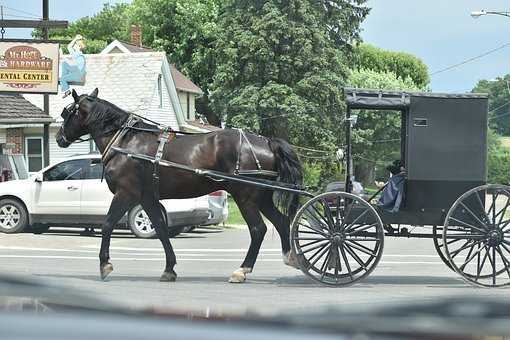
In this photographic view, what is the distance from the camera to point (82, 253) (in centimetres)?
1430

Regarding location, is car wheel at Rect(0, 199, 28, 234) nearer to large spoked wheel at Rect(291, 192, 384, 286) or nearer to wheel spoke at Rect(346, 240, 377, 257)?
large spoked wheel at Rect(291, 192, 384, 286)

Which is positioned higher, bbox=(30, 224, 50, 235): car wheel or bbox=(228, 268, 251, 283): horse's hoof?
bbox=(228, 268, 251, 283): horse's hoof

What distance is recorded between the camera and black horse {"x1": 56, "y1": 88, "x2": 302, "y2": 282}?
988 centimetres

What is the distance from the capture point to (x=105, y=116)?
10.4 meters

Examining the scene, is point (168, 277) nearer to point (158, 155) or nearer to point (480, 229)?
point (158, 155)

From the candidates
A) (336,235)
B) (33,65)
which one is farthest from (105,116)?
(33,65)

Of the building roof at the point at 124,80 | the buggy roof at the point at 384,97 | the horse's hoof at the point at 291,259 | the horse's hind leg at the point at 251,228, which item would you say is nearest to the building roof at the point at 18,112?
the building roof at the point at 124,80

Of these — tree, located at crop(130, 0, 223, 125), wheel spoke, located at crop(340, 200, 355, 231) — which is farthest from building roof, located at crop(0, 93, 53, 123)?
tree, located at crop(130, 0, 223, 125)

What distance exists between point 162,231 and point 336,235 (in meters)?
2.37

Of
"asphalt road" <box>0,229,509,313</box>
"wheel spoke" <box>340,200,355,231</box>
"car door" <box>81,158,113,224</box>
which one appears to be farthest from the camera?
"car door" <box>81,158,113,224</box>

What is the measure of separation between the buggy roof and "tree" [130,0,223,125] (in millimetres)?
40629

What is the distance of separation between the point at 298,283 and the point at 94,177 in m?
8.54

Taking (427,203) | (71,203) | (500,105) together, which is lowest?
(71,203)

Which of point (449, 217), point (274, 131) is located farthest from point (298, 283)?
point (274, 131)
